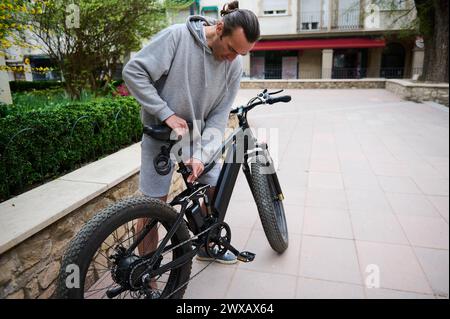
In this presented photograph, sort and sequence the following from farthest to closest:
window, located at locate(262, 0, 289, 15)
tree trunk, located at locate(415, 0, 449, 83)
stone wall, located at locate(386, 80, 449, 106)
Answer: window, located at locate(262, 0, 289, 15) → tree trunk, located at locate(415, 0, 449, 83) → stone wall, located at locate(386, 80, 449, 106)

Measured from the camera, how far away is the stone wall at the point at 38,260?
5.48 feet

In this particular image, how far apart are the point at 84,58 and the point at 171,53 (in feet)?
13.7

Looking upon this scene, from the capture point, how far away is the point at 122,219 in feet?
4.80

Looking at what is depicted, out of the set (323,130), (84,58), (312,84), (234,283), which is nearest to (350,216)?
(234,283)

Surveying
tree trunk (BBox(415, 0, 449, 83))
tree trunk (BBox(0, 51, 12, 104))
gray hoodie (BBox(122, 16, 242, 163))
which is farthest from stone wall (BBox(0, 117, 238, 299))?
tree trunk (BBox(415, 0, 449, 83))

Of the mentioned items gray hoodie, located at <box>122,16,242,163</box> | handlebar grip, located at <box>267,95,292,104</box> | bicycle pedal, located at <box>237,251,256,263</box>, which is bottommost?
bicycle pedal, located at <box>237,251,256,263</box>

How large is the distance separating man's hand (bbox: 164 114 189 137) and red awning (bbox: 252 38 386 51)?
68.2 feet

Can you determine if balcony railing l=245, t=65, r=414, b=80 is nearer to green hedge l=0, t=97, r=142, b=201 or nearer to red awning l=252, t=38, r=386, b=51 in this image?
red awning l=252, t=38, r=386, b=51

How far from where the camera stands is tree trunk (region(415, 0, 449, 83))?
35.7 feet

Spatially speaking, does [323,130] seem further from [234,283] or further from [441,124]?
[234,283]

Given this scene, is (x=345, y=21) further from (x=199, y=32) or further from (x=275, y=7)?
(x=199, y=32)

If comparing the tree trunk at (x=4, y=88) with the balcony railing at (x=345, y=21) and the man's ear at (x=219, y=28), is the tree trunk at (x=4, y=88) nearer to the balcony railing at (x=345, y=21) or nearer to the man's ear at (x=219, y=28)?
the man's ear at (x=219, y=28)

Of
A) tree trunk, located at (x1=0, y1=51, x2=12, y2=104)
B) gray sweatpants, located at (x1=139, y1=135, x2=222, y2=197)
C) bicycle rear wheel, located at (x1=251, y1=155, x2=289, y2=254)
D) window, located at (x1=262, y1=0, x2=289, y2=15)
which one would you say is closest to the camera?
gray sweatpants, located at (x1=139, y1=135, x2=222, y2=197)

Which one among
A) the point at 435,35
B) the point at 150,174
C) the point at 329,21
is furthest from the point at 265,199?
the point at 329,21
